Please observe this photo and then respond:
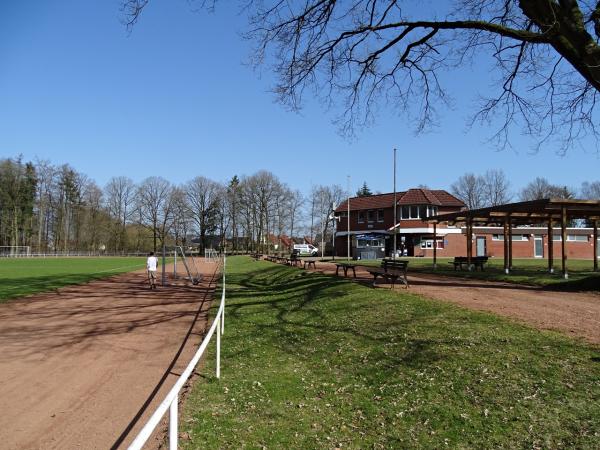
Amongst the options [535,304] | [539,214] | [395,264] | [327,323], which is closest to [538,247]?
[539,214]

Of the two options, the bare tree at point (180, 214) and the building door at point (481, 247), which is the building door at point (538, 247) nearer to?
the building door at point (481, 247)

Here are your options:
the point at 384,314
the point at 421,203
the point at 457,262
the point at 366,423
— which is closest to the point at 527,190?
the point at 421,203

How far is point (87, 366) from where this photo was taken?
8805mm

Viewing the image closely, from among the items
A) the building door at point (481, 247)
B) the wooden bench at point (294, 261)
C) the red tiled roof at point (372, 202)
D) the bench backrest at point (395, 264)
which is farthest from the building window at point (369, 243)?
the bench backrest at point (395, 264)

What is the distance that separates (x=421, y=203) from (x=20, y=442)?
53.7m

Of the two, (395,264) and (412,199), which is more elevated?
(412,199)

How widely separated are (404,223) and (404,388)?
50.6m

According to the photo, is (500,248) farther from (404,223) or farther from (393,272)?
(393,272)

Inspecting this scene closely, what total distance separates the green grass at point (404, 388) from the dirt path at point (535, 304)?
2.96 ft

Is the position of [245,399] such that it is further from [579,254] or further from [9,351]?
[579,254]

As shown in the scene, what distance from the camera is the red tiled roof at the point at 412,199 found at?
5653 centimetres

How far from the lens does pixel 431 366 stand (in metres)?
7.52

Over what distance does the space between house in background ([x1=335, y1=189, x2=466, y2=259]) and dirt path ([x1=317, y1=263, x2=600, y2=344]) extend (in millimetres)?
33858

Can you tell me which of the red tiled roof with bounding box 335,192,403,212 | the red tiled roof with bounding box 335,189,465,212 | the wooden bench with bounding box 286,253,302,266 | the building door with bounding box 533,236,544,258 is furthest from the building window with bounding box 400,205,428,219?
the wooden bench with bounding box 286,253,302,266
